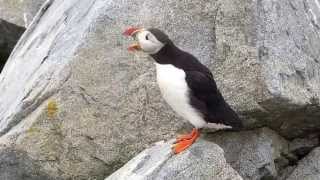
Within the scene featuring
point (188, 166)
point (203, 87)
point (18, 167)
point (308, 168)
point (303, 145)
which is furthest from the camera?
point (303, 145)

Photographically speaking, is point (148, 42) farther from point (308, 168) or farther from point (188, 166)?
point (308, 168)

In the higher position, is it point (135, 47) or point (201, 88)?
point (135, 47)

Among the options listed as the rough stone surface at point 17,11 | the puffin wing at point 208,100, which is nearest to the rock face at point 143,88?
the puffin wing at point 208,100

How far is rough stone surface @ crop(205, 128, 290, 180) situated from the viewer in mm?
7684

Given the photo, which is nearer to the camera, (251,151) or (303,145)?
(251,151)

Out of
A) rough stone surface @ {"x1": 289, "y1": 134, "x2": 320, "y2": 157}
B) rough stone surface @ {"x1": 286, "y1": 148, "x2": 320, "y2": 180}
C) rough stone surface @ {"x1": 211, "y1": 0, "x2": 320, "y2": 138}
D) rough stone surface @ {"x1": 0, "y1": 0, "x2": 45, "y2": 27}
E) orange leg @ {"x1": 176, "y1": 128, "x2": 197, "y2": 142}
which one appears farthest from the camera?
rough stone surface @ {"x1": 0, "y1": 0, "x2": 45, "y2": 27}

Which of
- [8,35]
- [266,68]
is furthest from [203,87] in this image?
[8,35]

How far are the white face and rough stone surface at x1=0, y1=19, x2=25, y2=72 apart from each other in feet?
16.4

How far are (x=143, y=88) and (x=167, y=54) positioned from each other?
1019 mm

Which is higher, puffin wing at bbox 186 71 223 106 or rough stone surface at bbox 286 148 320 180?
puffin wing at bbox 186 71 223 106

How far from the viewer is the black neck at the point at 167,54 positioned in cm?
673

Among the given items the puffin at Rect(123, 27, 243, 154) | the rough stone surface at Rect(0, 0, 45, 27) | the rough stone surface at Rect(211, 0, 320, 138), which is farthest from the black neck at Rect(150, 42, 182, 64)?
the rough stone surface at Rect(0, 0, 45, 27)

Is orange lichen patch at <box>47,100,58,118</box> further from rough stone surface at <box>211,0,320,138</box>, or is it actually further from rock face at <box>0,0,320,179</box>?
rough stone surface at <box>211,0,320,138</box>

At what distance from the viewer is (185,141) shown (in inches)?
271
